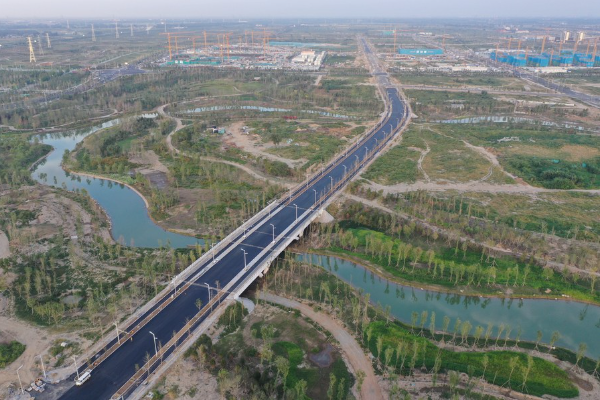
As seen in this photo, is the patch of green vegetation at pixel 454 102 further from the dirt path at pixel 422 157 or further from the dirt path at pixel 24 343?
the dirt path at pixel 24 343

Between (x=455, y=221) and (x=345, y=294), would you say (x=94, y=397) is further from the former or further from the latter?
(x=455, y=221)

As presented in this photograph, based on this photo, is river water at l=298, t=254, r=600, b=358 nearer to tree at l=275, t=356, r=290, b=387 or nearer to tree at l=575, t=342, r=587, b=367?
tree at l=575, t=342, r=587, b=367

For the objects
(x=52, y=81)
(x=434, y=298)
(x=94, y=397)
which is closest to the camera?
(x=94, y=397)

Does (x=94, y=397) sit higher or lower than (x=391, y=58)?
lower

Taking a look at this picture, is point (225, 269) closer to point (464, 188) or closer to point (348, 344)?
point (348, 344)

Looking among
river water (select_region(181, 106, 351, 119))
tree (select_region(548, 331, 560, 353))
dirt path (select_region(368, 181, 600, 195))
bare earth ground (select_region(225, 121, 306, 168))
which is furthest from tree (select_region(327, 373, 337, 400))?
river water (select_region(181, 106, 351, 119))

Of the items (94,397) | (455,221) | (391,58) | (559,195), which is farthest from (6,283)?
(391,58)

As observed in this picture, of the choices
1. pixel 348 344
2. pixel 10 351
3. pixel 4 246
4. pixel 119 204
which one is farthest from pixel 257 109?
pixel 10 351
